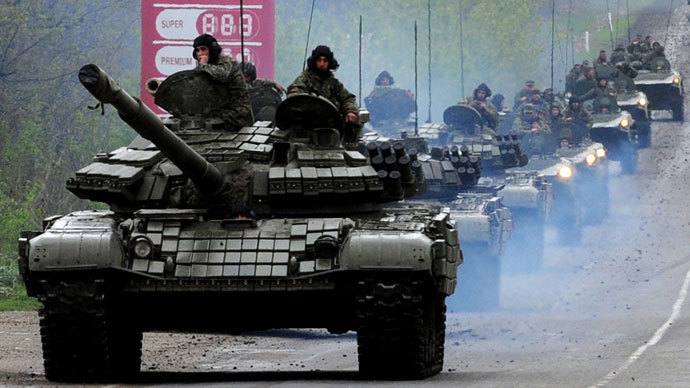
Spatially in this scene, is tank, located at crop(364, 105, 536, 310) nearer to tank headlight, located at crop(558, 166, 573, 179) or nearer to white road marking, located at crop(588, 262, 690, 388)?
white road marking, located at crop(588, 262, 690, 388)

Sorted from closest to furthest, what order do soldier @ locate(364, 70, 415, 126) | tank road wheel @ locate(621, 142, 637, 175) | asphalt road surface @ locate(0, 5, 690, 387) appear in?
1. asphalt road surface @ locate(0, 5, 690, 387)
2. soldier @ locate(364, 70, 415, 126)
3. tank road wheel @ locate(621, 142, 637, 175)

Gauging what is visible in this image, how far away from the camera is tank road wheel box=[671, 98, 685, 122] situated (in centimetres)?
5466

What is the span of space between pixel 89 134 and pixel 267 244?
82.3ft

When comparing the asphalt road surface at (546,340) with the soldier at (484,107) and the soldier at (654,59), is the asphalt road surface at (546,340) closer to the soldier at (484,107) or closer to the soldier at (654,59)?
the soldier at (484,107)

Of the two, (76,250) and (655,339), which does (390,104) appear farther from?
(76,250)

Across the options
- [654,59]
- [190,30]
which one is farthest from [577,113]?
[190,30]

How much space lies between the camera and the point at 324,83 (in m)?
19.7

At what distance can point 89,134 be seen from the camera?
4181 cm

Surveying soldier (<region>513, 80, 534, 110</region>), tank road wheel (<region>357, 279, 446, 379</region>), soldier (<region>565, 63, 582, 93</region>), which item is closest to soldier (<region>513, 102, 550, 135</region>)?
soldier (<region>513, 80, 534, 110</region>)

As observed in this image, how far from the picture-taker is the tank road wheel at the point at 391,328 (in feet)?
55.0

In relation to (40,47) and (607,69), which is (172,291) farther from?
(607,69)

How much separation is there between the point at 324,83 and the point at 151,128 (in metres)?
3.34

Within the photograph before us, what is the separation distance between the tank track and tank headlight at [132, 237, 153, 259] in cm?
45

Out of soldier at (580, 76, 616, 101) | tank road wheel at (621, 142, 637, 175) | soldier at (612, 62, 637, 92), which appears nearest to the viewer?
tank road wheel at (621, 142, 637, 175)
